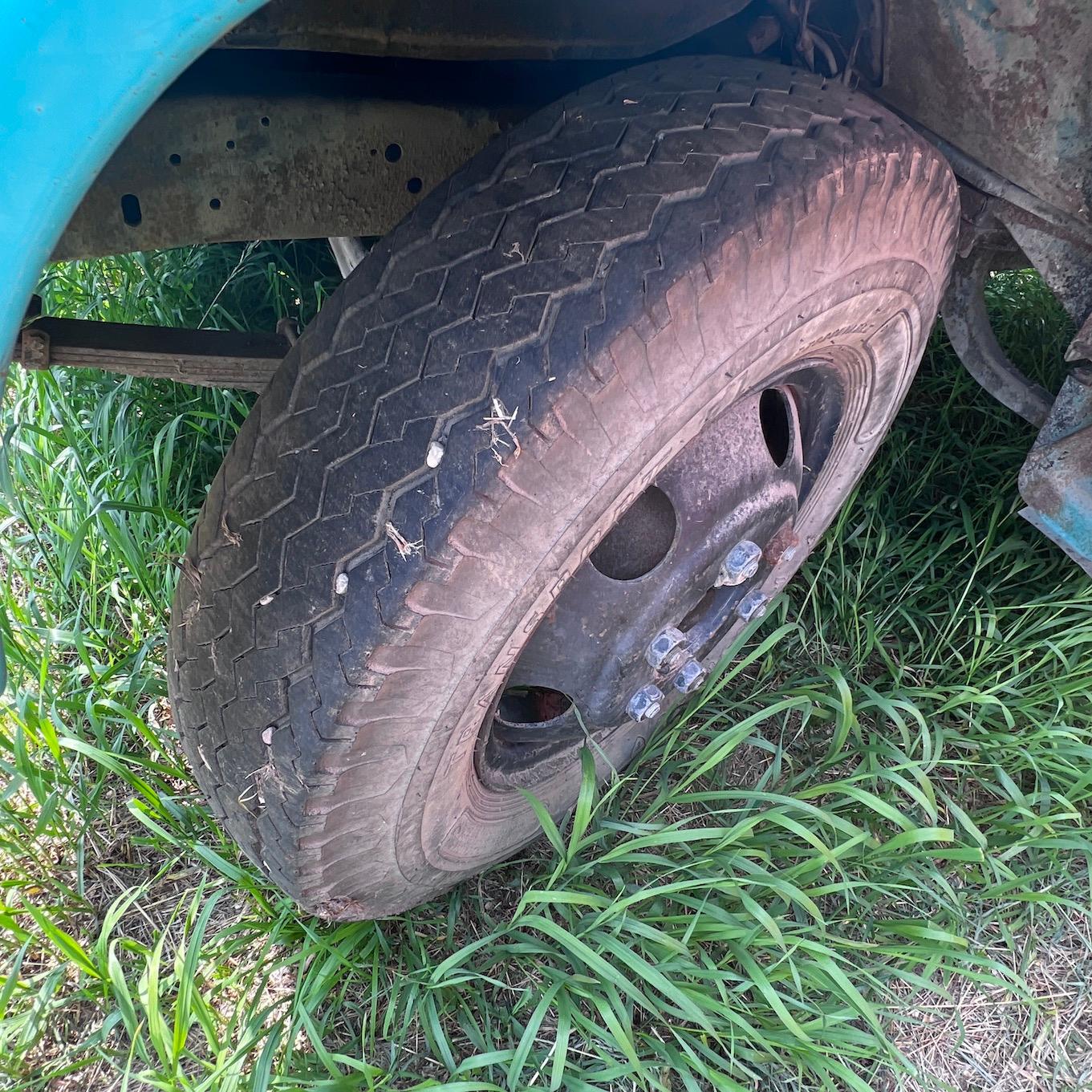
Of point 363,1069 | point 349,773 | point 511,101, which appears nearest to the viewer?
point 349,773

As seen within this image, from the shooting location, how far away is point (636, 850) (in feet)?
5.18

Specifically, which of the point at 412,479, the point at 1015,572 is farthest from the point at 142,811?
the point at 1015,572

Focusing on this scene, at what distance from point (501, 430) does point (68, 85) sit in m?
0.51

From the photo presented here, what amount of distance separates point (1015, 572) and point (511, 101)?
1.54 m

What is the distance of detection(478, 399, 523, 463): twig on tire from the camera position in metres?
0.97

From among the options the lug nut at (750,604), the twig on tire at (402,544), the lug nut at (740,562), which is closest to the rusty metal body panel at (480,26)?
the twig on tire at (402,544)

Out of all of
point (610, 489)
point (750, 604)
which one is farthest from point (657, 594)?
point (610, 489)

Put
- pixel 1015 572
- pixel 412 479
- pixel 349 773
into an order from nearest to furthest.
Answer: pixel 412 479
pixel 349 773
pixel 1015 572

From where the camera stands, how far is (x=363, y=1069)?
1293 mm

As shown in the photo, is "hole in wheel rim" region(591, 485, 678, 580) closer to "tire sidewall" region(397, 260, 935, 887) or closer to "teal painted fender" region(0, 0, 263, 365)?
"tire sidewall" region(397, 260, 935, 887)

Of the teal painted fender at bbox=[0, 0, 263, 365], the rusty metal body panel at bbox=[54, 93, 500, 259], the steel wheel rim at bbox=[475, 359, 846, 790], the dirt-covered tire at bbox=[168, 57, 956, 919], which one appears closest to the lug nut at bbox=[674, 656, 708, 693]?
the steel wheel rim at bbox=[475, 359, 846, 790]

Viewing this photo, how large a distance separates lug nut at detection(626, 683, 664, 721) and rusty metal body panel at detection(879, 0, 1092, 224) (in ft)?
3.42

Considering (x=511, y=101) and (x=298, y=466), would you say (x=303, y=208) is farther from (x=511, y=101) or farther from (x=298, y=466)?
(x=298, y=466)

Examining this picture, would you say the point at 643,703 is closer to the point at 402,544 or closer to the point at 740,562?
the point at 740,562
